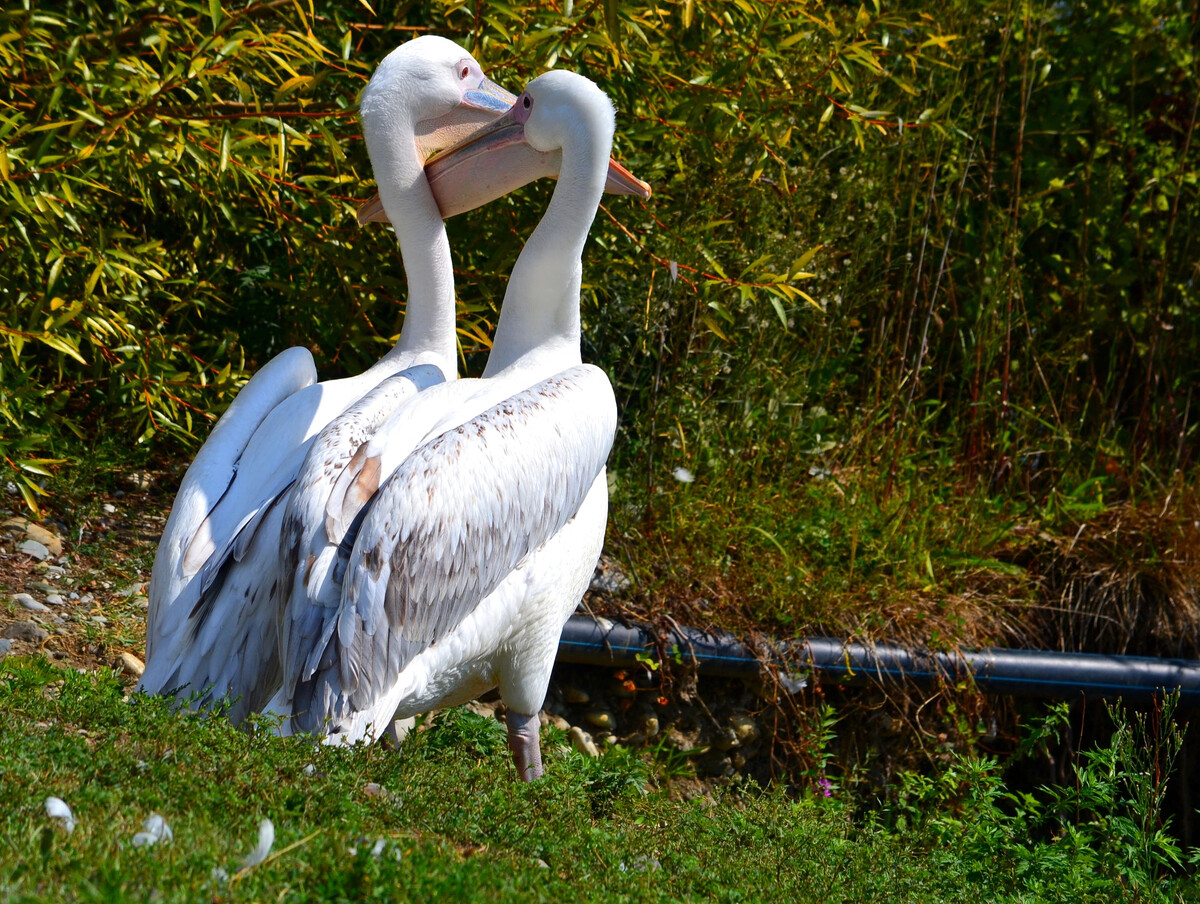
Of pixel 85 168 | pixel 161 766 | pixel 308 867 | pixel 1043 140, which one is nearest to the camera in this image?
pixel 308 867

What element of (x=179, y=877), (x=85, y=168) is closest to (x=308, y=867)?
(x=179, y=877)

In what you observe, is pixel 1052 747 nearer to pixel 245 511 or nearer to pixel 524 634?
pixel 524 634

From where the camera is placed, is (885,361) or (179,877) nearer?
(179,877)

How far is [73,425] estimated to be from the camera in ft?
13.7

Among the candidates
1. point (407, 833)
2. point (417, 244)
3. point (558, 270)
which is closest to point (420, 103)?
point (417, 244)

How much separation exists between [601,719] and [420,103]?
6.99 feet

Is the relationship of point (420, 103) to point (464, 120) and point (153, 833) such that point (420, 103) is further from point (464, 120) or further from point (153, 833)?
point (153, 833)

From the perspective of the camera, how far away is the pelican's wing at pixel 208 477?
111 inches

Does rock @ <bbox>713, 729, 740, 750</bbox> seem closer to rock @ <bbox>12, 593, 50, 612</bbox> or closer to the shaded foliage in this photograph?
the shaded foliage

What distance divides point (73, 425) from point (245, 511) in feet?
5.25

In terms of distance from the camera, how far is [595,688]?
14.3ft

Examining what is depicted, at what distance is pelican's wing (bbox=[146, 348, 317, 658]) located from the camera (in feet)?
9.23

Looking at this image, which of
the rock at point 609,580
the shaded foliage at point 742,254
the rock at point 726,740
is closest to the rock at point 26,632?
the shaded foliage at point 742,254

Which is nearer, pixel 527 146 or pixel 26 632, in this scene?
pixel 527 146
